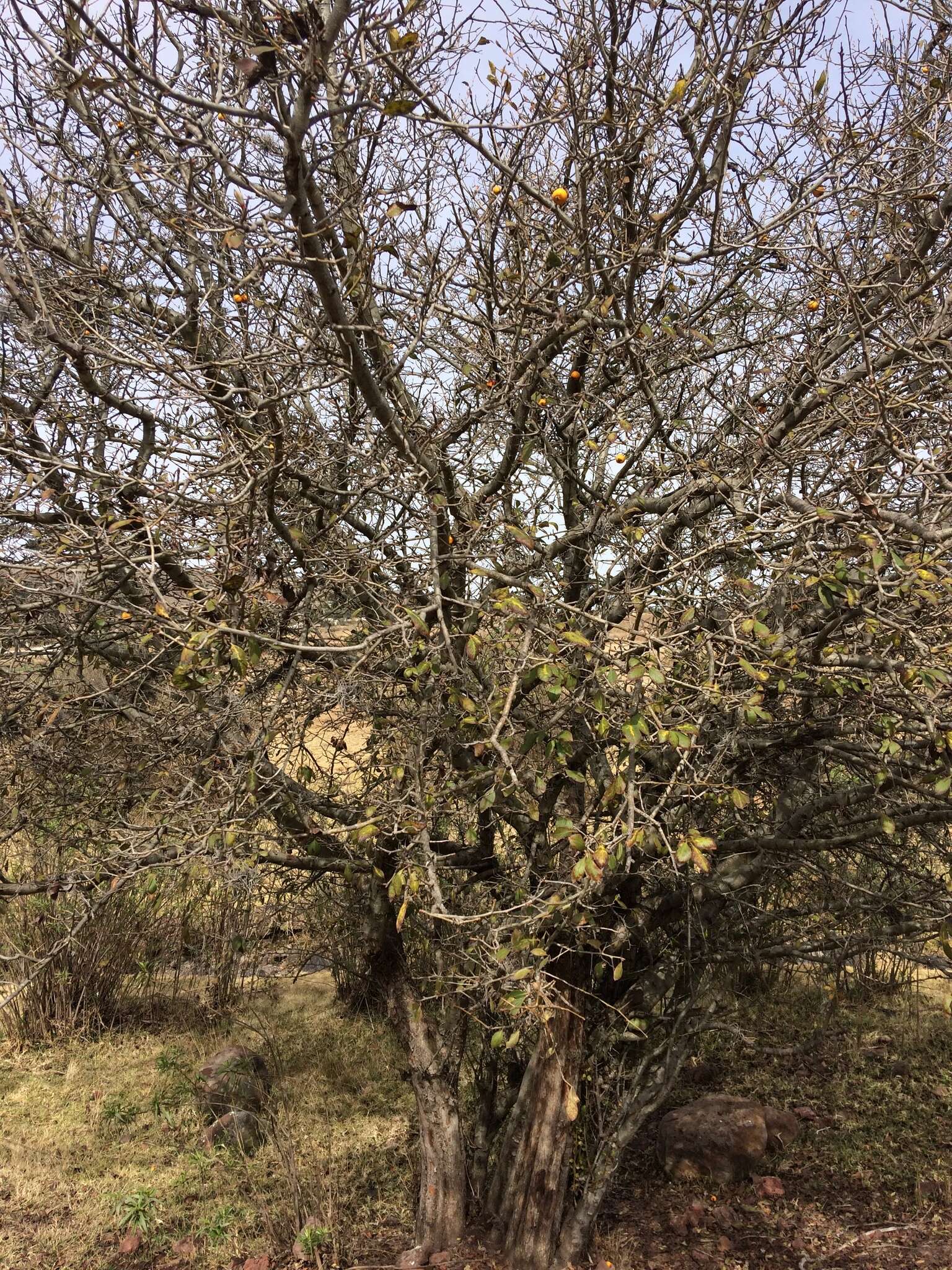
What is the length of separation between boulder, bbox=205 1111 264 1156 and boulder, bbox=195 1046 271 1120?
91mm

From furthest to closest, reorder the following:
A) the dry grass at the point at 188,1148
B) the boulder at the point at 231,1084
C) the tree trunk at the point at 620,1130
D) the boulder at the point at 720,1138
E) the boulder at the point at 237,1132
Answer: the boulder at the point at 231,1084
the boulder at the point at 237,1132
the boulder at the point at 720,1138
the dry grass at the point at 188,1148
the tree trunk at the point at 620,1130

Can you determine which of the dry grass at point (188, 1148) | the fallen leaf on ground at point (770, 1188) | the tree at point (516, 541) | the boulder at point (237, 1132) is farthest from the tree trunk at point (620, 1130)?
the boulder at point (237, 1132)

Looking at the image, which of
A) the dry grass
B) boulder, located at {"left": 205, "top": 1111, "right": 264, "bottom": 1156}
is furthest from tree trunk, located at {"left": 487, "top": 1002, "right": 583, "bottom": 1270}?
boulder, located at {"left": 205, "top": 1111, "right": 264, "bottom": 1156}

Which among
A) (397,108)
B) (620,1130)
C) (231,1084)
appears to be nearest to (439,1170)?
(620,1130)

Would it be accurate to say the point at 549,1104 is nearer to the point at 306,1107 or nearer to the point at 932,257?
Result: the point at 306,1107

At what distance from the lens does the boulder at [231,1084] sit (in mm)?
5117

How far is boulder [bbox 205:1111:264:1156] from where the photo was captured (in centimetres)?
480

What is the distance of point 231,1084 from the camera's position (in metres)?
5.21

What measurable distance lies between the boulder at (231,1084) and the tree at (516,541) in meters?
1.61

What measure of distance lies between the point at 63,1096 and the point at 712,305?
5381mm

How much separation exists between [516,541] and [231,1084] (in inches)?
152

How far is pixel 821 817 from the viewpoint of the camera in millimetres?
3721

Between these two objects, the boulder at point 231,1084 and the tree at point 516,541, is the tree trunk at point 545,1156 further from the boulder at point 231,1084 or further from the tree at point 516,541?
the boulder at point 231,1084

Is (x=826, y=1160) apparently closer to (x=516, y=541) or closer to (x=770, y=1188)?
(x=770, y=1188)
